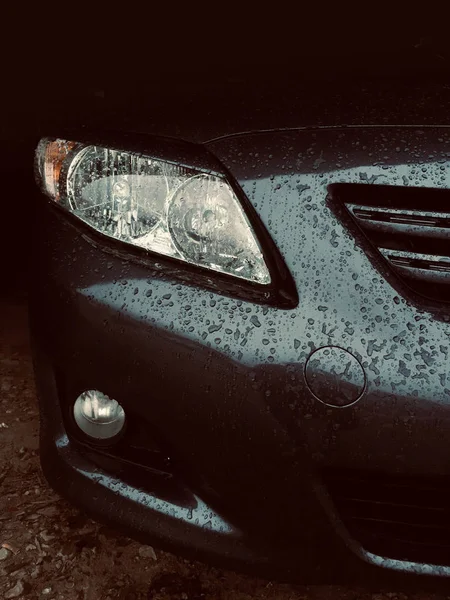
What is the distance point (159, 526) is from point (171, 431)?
211mm

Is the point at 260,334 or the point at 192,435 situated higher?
the point at 260,334

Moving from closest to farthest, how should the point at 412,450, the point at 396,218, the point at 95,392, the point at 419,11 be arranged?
the point at 412,450 < the point at 396,218 < the point at 95,392 < the point at 419,11

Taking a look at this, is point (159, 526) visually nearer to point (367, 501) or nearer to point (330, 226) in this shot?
point (367, 501)

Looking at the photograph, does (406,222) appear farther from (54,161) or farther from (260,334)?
(54,161)

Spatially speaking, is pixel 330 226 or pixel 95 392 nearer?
pixel 330 226

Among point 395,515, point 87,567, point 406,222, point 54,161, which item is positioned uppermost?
point 54,161

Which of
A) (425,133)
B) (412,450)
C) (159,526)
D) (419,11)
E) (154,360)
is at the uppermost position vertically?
(419,11)

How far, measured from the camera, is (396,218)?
1.19 metres

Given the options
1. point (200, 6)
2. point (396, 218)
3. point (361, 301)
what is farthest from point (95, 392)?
point (200, 6)

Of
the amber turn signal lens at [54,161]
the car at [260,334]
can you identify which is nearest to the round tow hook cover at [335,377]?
the car at [260,334]

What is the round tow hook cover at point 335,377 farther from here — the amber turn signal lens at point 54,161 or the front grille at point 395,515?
the amber turn signal lens at point 54,161

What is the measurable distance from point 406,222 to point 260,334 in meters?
0.34

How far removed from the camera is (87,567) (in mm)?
1618

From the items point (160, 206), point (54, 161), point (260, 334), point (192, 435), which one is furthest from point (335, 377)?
point (54, 161)
